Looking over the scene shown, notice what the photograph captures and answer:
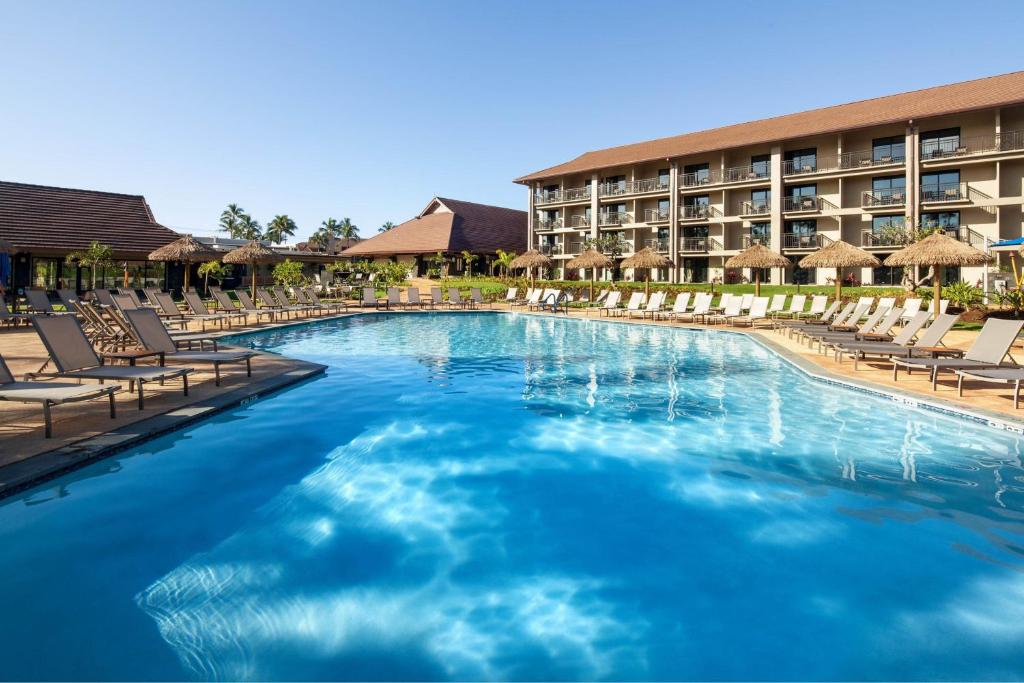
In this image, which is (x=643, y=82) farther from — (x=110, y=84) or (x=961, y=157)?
(x=110, y=84)

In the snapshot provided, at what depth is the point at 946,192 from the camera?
28.7 m

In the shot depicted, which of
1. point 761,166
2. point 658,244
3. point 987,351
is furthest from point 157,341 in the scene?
point 761,166

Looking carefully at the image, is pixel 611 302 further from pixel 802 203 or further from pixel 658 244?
pixel 802 203

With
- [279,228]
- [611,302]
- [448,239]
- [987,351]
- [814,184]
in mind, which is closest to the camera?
[987,351]

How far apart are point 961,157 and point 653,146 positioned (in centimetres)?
1797

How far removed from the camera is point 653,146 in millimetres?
40969

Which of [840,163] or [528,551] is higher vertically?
[840,163]

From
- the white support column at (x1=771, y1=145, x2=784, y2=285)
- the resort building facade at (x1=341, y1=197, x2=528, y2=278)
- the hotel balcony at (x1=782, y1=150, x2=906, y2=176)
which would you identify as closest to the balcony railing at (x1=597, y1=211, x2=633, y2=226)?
the resort building facade at (x1=341, y1=197, x2=528, y2=278)

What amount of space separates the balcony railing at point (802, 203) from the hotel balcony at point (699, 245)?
421 centimetres

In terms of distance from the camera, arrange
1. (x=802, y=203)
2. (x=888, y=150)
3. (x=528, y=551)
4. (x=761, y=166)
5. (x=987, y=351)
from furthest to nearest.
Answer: (x=761, y=166) < (x=802, y=203) < (x=888, y=150) < (x=987, y=351) < (x=528, y=551)

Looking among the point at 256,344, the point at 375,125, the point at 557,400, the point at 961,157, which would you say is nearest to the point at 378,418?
the point at 557,400

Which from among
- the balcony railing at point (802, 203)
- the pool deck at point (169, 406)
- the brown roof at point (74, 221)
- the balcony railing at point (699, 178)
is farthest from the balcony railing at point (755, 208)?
the brown roof at point (74, 221)

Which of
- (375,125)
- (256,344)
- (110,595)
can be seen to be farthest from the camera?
(375,125)

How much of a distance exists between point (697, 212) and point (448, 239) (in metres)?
16.8
